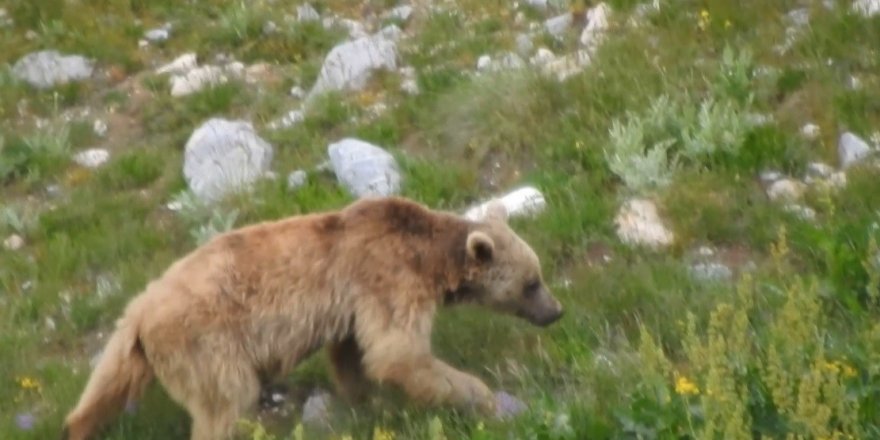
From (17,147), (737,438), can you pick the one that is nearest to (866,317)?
(737,438)

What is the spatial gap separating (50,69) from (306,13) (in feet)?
6.59

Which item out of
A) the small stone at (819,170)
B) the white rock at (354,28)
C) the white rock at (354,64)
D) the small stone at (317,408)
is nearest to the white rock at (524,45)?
the white rock at (354,64)

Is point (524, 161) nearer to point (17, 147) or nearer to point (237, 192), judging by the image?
point (237, 192)

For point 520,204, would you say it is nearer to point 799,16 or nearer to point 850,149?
point 850,149

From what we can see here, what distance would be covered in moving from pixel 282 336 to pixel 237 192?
239cm

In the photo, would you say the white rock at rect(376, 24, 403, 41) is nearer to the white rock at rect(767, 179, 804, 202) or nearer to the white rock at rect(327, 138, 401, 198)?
the white rock at rect(327, 138, 401, 198)

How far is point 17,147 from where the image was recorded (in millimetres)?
10562

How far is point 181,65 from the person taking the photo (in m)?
11.5

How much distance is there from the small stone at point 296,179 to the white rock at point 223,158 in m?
0.23

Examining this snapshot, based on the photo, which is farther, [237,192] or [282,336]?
[237,192]

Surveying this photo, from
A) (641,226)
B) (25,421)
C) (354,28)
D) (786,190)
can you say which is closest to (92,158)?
(354,28)

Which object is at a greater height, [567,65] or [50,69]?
[567,65]

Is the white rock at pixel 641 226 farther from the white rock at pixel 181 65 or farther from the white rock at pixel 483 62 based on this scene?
the white rock at pixel 181 65

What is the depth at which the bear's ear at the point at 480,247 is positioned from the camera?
755 cm
